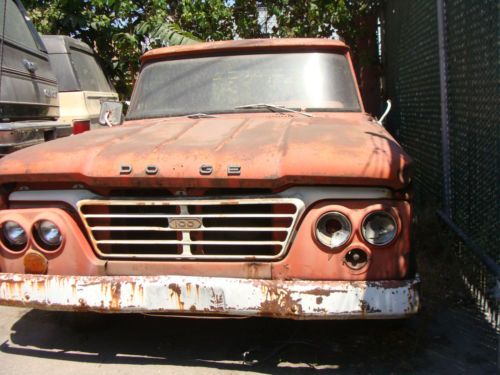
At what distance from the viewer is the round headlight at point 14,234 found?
123 inches

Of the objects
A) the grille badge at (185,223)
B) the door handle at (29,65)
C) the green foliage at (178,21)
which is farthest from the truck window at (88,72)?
the grille badge at (185,223)

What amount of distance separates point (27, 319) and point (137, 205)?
5.28 feet

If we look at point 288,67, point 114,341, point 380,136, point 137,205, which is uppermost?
point 288,67

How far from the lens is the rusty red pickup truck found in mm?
2809

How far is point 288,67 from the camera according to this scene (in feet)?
14.4

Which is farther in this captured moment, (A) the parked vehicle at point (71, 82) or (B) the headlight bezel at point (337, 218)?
(A) the parked vehicle at point (71, 82)

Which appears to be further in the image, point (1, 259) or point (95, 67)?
point (95, 67)

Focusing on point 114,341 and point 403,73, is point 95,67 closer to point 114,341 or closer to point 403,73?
point 403,73

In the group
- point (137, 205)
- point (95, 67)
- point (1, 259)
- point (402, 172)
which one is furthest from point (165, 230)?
point (95, 67)

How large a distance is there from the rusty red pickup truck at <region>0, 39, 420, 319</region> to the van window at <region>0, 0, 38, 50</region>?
298 cm

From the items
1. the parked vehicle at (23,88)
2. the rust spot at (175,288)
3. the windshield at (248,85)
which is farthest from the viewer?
the parked vehicle at (23,88)

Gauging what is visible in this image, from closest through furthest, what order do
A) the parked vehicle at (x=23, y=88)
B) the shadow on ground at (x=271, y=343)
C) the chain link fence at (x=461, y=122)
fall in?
the shadow on ground at (x=271, y=343)
the chain link fence at (x=461, y=122)
the parked vehicle at (x=23, y=88)

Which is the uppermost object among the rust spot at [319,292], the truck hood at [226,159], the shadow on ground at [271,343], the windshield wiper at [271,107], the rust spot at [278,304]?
the windshield wiper at [271,107]

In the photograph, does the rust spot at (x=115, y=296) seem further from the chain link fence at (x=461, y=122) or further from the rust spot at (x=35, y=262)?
the chain link fence at (x=461, y=122)
